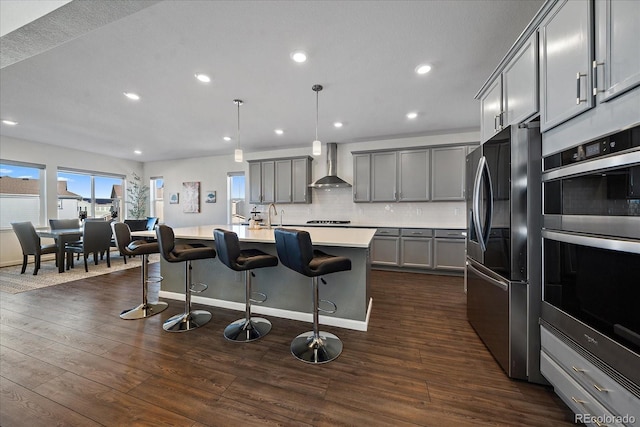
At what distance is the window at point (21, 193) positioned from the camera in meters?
5.05

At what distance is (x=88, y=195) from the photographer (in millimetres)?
6516

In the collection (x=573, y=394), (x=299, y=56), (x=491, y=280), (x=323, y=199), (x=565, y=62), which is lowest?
(x=573, y=394)

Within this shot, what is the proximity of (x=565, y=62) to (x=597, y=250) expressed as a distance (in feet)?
3.34

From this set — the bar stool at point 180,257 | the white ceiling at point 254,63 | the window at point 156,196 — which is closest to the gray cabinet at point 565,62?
the white ceiling at point 254,63

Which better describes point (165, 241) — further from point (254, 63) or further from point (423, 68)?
point (423, 68)

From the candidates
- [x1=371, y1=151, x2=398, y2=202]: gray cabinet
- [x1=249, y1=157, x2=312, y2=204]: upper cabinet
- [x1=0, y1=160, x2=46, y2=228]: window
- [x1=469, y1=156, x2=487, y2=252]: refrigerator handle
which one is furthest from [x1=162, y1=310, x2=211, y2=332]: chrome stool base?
[x1=0, y1=160, x2=46, y2=228]: window

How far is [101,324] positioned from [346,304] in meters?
2.49

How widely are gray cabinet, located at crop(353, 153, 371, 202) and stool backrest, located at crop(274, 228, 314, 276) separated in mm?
3419

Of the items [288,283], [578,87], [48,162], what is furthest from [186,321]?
[48,162]

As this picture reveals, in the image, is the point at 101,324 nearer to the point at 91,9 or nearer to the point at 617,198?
the point at 91,9

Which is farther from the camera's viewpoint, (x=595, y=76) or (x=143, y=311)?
(x=143, y=311)

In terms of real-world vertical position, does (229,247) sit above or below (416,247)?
above

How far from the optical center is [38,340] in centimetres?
214

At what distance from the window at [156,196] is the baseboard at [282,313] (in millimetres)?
5383
